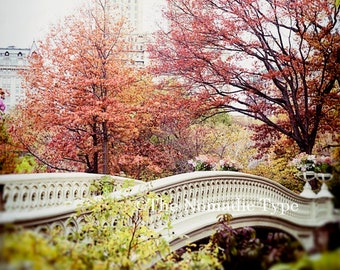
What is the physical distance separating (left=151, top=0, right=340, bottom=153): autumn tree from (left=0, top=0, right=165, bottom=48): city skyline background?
592 mm

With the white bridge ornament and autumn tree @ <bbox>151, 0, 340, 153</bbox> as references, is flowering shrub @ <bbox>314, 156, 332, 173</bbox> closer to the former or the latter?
the white bridge ornament

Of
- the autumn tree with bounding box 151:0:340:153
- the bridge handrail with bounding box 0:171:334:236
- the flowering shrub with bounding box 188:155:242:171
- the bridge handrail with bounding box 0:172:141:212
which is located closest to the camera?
the bridge handrail with bounding box 0:172:141:212

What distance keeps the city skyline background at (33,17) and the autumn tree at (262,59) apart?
592 mm

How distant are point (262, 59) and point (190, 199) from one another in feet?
13.0

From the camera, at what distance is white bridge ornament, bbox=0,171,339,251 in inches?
145

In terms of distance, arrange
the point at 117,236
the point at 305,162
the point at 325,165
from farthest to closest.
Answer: the point at 305,162
the point at 325,165
the point at 117,236

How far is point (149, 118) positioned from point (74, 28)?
2285mm

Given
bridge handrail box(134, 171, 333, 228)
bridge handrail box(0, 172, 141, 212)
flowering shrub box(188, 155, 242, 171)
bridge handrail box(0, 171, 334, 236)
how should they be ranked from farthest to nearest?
flowering shrub box(188, 155, 242, 171), bridge handrail box(134, 171, 333, 228), bridge handrail box(0, 171, 334, 236), bridge handrail box(0, 172, 141, 212)

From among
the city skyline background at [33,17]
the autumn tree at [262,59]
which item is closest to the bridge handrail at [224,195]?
the autumn tree at [262,59]

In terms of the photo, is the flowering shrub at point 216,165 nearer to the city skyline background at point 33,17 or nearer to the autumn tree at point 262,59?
the autumn tree at point 262,59

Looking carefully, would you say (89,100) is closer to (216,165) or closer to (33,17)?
(33,17)

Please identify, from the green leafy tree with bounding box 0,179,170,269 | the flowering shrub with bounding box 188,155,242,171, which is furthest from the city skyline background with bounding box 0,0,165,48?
the green leafy tree with bounding box 0,179,170,269

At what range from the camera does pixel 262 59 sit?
7633 millimetres

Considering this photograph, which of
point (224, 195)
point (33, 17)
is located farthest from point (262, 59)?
point (33, 17)
